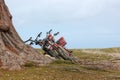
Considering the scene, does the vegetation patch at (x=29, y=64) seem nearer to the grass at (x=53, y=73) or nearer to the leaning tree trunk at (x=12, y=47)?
the grass at (x=53, y=73)

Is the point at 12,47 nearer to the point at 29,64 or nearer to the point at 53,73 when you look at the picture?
the point at 29,64

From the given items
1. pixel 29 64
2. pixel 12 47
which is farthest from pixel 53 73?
pixel 12 47

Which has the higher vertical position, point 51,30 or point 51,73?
point 51,30

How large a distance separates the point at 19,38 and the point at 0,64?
22.1 ft

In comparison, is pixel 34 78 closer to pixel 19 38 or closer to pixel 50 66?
pixel 50 66

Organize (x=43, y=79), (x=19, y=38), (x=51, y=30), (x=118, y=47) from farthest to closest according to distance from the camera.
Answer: (x=118, y=47), (x=51, y=30), (x=19, y=38), (x=43, y=79)

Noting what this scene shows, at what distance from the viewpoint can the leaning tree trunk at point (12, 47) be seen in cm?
2683

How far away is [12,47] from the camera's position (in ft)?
98.3

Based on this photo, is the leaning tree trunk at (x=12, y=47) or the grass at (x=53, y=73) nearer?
the grass at (x=53, y=73)

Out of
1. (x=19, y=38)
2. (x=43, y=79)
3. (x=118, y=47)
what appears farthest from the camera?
(x=118, y=47)

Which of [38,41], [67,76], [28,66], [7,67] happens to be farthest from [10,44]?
[38,41]

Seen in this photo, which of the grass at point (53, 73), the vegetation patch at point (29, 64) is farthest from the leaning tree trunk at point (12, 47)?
the grass at point (53, 73)

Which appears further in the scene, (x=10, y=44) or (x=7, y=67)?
(x=10, y=44)

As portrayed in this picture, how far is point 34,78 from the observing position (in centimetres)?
2330
